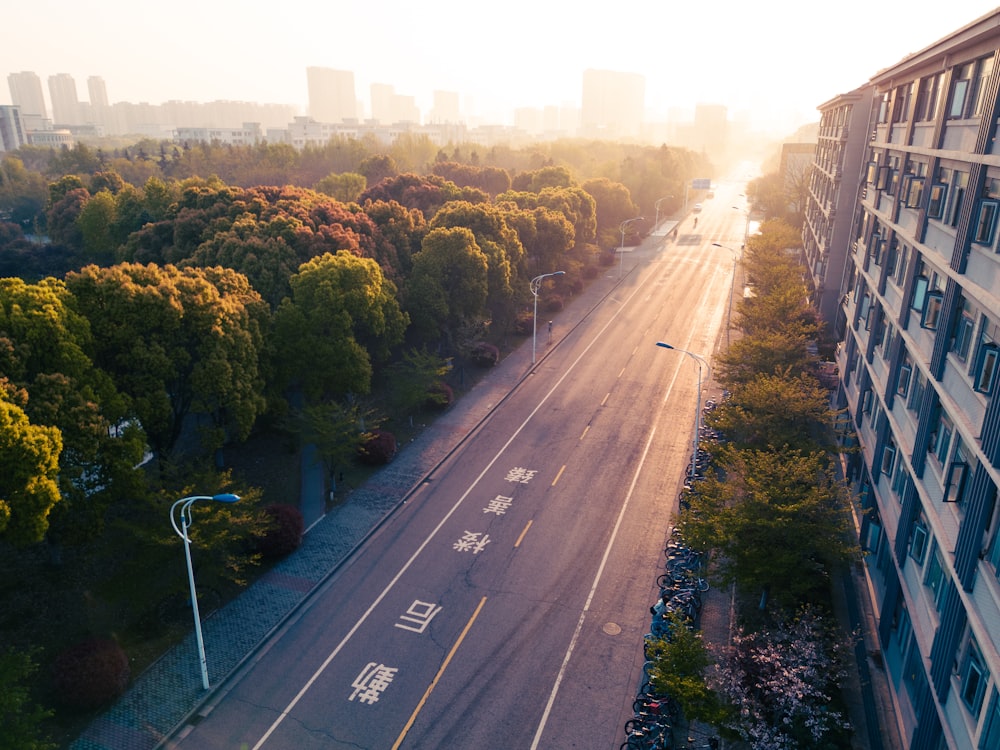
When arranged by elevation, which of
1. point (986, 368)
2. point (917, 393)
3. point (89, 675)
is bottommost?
point (89, 675)

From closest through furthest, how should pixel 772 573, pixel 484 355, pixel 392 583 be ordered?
pixel 772 573 → pixel 392 583 → pixel 484 355

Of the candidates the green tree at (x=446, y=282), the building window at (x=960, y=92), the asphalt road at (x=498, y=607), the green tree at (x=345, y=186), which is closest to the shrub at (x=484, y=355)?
the green tree at (x=446, y=282)

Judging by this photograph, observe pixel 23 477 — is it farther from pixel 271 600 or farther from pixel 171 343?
pixel 271 600

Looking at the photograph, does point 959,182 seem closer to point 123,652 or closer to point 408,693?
point 408,693

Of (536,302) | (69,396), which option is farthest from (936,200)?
(69,396)

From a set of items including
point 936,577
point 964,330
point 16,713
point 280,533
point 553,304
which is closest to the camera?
point 16,713

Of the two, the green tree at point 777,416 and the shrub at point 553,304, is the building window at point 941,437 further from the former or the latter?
the shrub at point 553,304

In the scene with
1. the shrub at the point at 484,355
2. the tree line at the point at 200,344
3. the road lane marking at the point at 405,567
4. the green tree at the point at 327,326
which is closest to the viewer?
the road lane marking at the point at 405,567
